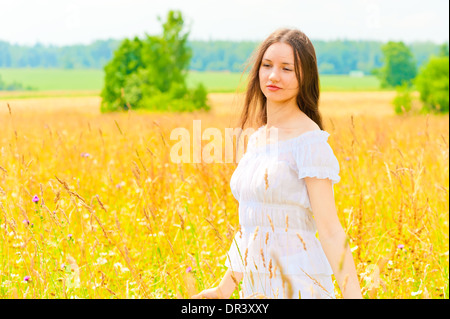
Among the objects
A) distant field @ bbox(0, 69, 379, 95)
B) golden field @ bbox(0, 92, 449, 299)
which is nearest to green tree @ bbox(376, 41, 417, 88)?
distant field @ bbox(0, 69, 379, 95)

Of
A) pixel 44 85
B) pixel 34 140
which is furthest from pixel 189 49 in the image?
pixel 44 85

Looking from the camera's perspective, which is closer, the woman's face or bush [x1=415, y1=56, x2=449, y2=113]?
the woman's face

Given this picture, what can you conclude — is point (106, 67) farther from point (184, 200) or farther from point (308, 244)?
point (308, 244)

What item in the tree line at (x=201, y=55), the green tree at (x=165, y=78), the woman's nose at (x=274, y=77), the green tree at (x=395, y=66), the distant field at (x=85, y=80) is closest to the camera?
the woman's nose at (x=274, y=77)

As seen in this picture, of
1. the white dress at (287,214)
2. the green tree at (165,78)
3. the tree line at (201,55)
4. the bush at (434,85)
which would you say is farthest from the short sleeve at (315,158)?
the tree line at (201,55)

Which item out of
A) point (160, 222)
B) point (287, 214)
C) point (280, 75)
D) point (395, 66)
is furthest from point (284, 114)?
point (395, 66)

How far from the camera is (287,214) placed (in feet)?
4.69

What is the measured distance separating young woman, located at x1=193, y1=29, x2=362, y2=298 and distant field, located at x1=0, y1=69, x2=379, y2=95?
56944mm

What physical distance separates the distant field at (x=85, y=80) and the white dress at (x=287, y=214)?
57041mm

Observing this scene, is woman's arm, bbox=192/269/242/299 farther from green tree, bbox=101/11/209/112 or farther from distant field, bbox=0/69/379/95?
distant field, bbox=0/69/379/95

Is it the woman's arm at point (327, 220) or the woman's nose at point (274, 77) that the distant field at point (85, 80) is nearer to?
the woman's nose at point (274, 77)

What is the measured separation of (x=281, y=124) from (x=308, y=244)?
40 centimetres

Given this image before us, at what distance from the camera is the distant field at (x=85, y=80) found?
220 feet

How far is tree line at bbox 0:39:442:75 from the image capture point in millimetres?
82875
